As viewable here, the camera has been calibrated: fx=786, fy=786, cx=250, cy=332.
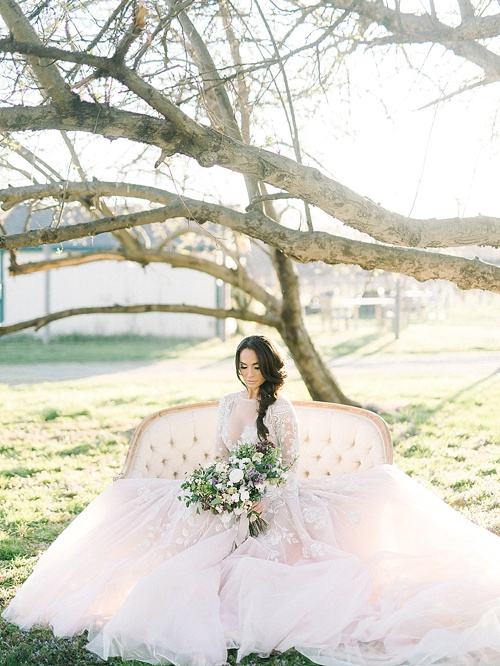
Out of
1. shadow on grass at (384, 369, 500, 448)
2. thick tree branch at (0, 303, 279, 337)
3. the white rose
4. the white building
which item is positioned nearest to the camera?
the white rose

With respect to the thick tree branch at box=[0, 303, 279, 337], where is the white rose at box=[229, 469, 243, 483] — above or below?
below

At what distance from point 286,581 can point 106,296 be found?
21495mm

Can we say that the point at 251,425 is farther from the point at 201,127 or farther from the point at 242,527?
the point at 201,127

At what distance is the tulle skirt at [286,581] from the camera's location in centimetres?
384

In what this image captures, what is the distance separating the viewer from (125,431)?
10617 mm

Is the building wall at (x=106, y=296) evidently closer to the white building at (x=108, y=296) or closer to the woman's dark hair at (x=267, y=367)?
the white building at (x=108, y=296)

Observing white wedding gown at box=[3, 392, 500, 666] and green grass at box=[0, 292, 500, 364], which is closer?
white wedding gown at box=[3, 392, 500, 666]

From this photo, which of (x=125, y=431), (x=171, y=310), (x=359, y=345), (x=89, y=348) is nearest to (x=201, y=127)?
(x=171, y=310)

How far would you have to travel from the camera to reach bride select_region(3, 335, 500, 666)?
3854 millimetres

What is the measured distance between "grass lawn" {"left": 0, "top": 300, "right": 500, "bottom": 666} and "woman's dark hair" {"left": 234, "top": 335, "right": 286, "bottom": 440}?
163 centimetres

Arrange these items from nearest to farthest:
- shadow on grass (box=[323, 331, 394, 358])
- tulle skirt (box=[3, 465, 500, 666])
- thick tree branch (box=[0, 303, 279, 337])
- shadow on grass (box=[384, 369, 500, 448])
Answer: tulle skirt (box=[3, 465, 500, 666]) < shadow on grass (box=[384, 369, 500, 448]) < thick tree branch (box=[0, 303, 279, 337]) < shadow on grass (box=[323, 331, 394, 358])

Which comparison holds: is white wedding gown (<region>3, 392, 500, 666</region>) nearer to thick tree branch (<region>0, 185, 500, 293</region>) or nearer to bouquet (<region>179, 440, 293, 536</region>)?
bouquet (<region>179, 440, 293, 536</region>)

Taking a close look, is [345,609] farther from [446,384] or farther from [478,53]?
[446,384]

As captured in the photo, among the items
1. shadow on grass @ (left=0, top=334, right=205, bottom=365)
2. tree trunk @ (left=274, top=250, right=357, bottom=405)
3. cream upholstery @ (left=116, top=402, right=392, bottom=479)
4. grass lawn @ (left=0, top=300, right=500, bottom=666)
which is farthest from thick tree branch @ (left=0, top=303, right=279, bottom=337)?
shadow on grass @ (left=0, top=334, right=205, bottom=365)
